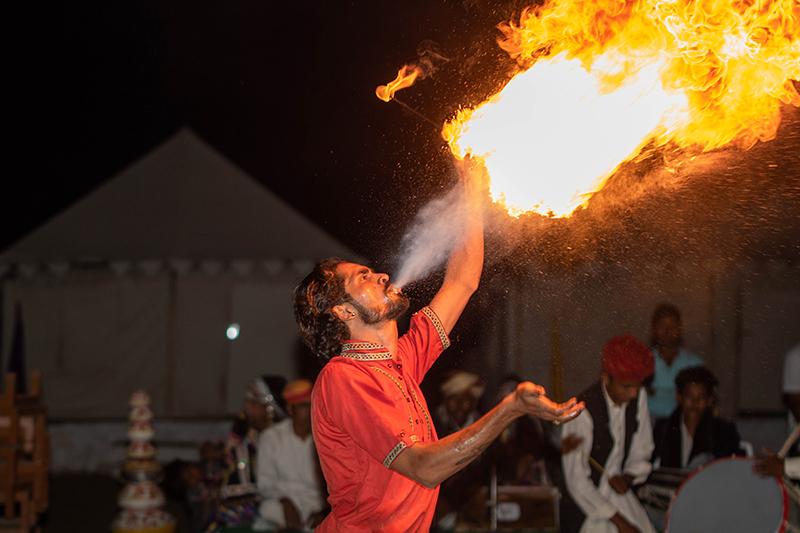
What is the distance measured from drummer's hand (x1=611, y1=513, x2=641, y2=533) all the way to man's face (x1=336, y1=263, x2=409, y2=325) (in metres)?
2.67

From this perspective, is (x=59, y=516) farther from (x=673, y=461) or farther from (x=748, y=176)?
(x=748, y=176)

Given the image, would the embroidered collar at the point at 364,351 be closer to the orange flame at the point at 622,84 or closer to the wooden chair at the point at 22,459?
the orange flame at the point at 622,84

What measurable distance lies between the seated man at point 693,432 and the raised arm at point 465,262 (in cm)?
244

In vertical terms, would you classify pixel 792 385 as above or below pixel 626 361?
below

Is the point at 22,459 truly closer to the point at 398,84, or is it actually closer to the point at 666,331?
the point at 398,84

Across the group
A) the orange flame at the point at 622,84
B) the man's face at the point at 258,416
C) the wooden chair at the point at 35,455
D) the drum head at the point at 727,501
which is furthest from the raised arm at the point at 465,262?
the wooden chair at the point at 35,455

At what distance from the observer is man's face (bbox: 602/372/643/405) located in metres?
4.52

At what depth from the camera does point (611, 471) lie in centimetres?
453

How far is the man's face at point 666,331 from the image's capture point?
5.25 metres

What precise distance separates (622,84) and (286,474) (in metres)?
3.85

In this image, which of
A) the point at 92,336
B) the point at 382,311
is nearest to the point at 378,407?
the point at 382,311

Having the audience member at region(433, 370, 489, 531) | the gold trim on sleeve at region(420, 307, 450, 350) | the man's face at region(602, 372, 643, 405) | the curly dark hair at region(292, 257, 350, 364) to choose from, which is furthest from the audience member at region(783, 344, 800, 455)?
the curly dark hair at region(292, 257, 350, 364)

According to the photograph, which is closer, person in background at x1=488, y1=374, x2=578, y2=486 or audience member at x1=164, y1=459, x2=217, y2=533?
person in background at x1=488, y1=374, x2=578, y2=486

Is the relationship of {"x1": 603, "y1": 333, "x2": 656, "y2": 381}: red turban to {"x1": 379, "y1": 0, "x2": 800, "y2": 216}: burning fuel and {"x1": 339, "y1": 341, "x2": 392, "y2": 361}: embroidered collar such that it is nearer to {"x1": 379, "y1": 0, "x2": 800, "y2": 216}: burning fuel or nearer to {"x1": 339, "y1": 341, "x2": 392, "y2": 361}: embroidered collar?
{"x1": 379, "y1": 0, "x2": 800, "y2": 216}: burning fuel
